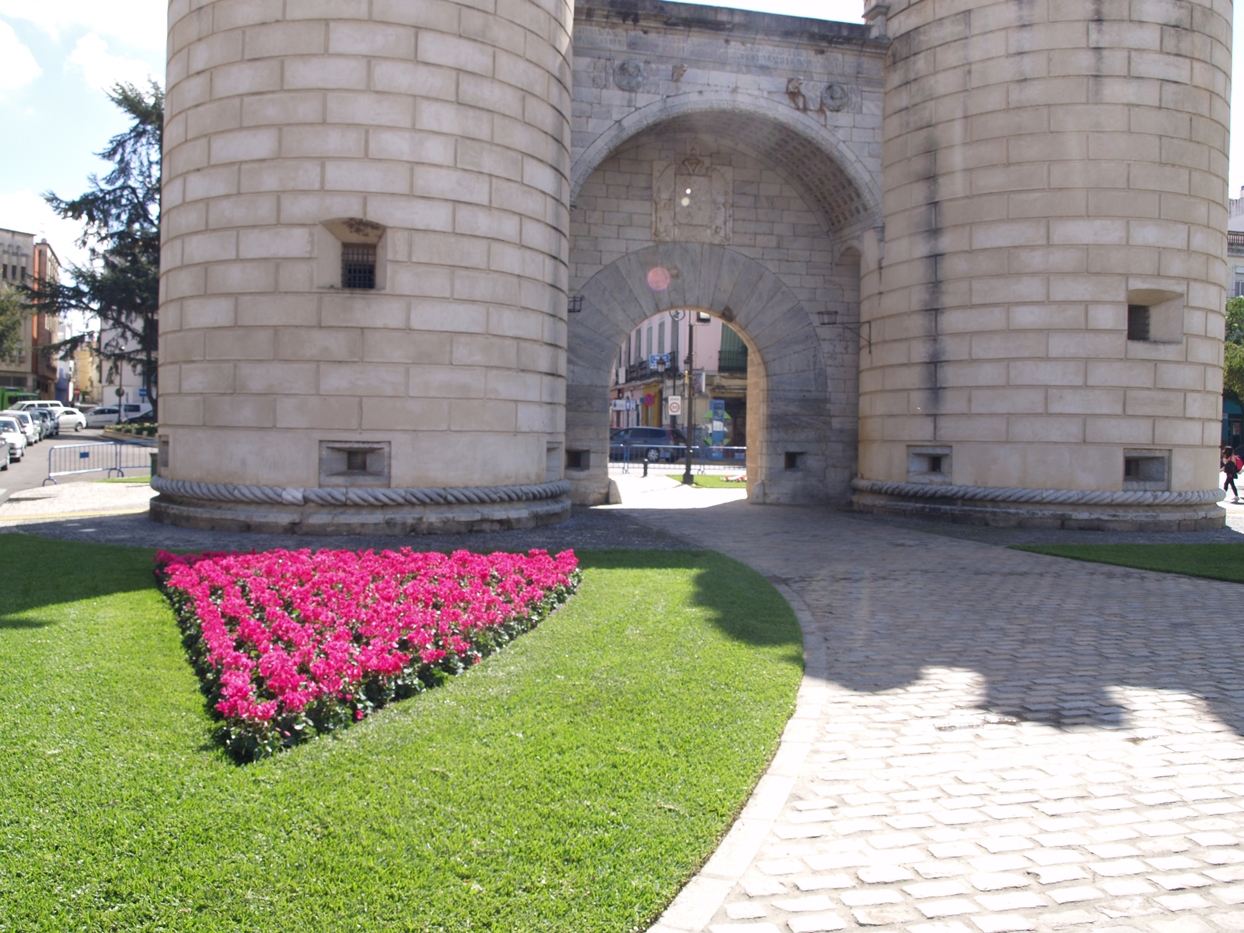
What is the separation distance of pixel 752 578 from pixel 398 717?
497 cm

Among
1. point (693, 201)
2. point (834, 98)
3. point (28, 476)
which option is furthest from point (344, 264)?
point (28, 476)

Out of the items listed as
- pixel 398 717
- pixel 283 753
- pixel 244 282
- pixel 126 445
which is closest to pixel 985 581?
pixel 398 717

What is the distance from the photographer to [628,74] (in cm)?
1547

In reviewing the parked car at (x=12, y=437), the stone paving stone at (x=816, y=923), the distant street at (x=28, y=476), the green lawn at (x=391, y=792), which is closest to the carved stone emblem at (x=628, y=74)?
the green lawn at (x=391, y=792)

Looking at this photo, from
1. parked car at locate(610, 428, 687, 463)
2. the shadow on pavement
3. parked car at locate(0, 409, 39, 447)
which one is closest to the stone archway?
the shadow on pavement

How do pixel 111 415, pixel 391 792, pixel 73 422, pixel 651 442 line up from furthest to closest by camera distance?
pixel 111 415, pixel 73 422, pixel 651 442, pixel 391 792

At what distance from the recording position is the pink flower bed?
179 inches

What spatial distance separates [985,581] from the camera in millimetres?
9273

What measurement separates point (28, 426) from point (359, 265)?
32028mm

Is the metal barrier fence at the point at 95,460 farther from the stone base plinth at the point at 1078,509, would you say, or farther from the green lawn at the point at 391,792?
the green lawn at the point at 391,792

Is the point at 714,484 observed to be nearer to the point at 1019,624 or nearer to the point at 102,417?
the point at 1019,624

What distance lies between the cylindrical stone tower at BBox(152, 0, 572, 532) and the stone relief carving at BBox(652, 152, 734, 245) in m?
5.21

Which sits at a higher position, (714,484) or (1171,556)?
(714,484)

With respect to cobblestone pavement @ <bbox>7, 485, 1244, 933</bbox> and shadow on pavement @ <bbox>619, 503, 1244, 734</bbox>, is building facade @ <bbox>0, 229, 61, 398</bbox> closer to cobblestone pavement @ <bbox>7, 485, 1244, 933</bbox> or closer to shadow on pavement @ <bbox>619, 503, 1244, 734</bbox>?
shadow on pavement @ <bbox>619, 503, 1244, 734</bbox>
